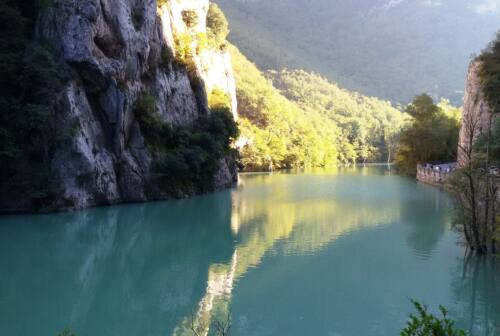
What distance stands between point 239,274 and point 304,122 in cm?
9344

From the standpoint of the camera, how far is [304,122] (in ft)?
350

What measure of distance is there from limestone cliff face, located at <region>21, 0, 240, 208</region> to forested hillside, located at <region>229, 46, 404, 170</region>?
3751cm

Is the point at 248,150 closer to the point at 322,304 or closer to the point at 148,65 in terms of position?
the point at 148,65

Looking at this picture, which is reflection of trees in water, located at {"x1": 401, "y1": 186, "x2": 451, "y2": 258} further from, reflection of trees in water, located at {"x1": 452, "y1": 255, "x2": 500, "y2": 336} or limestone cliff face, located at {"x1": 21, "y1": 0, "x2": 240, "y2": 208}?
limestone cliff face, located at {"x1": 21, "y1": 0, "x2": 240, "y2": 208}

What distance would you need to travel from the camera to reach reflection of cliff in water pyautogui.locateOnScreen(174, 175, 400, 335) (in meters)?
12.2

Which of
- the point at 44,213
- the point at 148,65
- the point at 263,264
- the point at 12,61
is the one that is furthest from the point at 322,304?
the point at 148,65

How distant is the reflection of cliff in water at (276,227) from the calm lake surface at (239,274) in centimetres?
8

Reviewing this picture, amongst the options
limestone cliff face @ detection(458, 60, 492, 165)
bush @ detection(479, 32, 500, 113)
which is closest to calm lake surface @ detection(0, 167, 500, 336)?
bush @ detection(479, 32, 500, 113)

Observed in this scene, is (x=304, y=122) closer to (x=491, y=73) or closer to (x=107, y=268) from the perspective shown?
(x=491, y=73)

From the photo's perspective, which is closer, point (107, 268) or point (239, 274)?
point (239, 274)

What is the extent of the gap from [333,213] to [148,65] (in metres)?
19.6

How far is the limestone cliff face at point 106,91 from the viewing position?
28.6 meters

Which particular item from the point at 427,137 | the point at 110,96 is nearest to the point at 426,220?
the point at 110,96

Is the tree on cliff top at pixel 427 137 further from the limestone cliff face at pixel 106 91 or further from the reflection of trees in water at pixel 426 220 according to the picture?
the limestone cliff face at pixel 106 91
